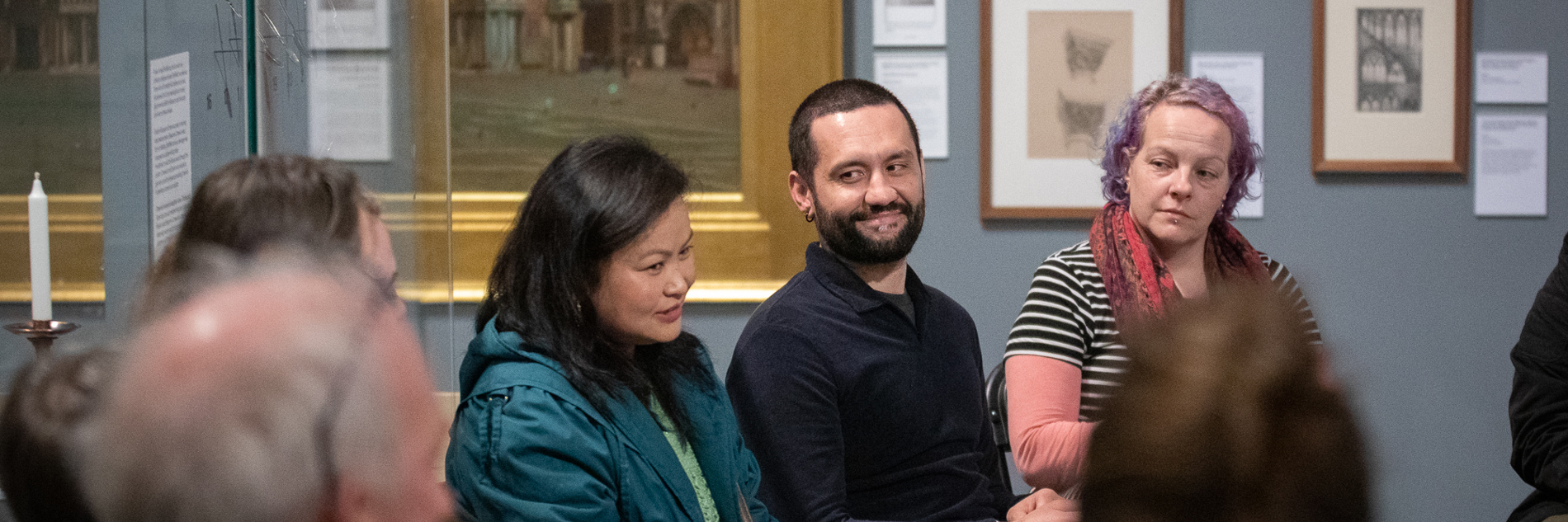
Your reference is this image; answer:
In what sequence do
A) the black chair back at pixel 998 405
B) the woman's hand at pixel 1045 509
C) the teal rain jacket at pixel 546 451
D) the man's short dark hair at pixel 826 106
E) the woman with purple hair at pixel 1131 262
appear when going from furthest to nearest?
the black chair back at pixel 998 405 → the man's short dark hair at pixel 826 106 → the woman with purple hair at pixel 1131 262 → the woman's hand at pixel 1045 509 → the teal rain jacket at pixel 546 451

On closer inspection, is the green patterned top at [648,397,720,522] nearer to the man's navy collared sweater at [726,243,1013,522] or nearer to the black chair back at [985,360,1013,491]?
the man's navy collared sweater at [726,243,1013,522]

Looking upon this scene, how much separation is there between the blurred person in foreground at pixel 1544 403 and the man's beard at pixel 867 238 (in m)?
1.04

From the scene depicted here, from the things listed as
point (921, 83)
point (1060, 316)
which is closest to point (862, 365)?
point (1060, 316)

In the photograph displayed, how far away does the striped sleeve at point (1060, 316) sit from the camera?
1981 millimetres

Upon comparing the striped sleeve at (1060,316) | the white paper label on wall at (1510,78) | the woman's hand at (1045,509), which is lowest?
the woman's hand at (1045,509)

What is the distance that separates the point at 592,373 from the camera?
5.01 ft

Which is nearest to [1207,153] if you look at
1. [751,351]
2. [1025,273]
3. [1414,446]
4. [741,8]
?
[751,351]

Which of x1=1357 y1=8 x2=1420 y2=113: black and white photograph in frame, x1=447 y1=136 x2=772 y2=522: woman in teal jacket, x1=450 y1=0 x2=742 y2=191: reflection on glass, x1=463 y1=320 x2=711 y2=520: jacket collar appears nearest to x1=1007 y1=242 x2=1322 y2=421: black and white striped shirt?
x1=447 y1=136 x2=772 y2=522: woman in teal jacket

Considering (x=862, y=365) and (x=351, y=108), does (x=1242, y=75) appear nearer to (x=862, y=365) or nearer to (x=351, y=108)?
(x=862, y=365)

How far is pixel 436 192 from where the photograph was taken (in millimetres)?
2094

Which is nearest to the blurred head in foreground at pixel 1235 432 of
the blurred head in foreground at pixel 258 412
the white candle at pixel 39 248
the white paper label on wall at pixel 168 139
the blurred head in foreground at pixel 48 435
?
the blurred head in foreground at pixel 258 412

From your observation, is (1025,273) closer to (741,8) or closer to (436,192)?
(741,8)

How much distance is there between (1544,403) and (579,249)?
Answer: 1.60 m

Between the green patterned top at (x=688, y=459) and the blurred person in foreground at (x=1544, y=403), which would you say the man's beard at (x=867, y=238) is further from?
the blurred person in foreground at (x=1544, y=403)
